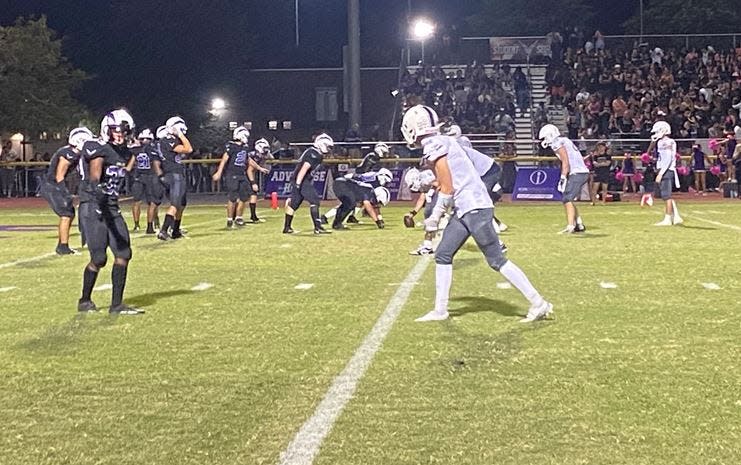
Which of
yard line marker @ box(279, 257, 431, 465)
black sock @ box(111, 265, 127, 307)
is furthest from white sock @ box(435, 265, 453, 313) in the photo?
black sock @ box(111, 265, 127, 307)

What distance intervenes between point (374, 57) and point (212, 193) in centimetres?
1384

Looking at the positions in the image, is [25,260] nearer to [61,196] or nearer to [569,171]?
[61,196]

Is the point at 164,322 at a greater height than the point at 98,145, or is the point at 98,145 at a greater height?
the point at 98,145

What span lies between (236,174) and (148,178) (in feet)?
6.72

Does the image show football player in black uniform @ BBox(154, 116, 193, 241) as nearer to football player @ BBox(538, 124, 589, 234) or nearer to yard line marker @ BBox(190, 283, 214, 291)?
football player @ BBox(538, 124, 589, 234)

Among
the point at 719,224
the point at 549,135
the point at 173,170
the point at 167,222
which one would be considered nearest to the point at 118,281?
the point at 167,222

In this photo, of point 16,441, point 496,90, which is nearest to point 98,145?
point 16,441

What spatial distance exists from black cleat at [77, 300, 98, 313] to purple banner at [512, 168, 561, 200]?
21.1 m

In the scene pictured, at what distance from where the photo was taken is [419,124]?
8.45 m

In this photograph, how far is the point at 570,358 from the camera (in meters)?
7.02

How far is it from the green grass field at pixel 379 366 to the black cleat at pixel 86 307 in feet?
0.34

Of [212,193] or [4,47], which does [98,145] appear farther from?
[4,47]

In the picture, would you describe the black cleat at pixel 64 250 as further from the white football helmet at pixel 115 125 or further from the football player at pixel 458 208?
the football player at pixel 458 208

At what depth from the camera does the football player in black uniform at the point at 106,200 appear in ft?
29.9
